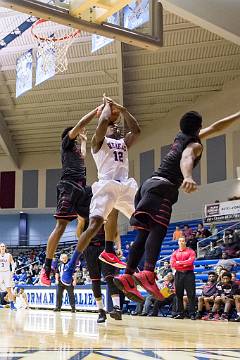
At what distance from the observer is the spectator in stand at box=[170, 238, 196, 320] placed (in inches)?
417

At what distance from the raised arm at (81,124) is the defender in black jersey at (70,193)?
98 millimetres

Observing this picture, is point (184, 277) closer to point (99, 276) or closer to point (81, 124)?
point (99, 276)

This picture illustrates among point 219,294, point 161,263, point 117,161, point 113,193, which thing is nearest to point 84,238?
point 113,193

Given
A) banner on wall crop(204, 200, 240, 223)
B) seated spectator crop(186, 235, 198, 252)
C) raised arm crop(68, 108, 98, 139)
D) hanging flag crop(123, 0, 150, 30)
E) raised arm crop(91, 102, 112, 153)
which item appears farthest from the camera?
banner on wall crop(204, 200, 240, 223)

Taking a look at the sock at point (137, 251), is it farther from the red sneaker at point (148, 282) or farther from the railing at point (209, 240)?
the railing at point (209, 240)

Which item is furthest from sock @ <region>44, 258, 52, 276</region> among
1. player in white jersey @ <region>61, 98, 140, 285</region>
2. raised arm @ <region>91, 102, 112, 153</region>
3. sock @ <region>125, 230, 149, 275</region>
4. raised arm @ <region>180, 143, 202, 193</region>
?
raised arm @ <region>180, 143, 202, 193</region>

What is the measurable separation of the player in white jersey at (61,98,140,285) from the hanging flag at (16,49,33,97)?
47.2 ft

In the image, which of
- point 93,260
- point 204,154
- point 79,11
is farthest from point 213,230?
point 79,11

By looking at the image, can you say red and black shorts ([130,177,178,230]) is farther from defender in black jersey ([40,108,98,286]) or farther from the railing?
the railing

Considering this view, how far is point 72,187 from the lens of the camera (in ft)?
21.7

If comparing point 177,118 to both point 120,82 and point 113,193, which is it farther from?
point 113,193

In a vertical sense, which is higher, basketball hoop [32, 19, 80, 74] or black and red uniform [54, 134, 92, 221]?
basketball hoop [32, 19, 80, 74]

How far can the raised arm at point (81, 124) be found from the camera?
5988 millimetres

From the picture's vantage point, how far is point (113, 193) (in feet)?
19.0
